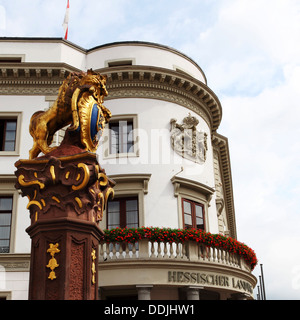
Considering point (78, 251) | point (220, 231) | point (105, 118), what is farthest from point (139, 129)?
point (78, 251)

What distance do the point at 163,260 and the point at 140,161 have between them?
15.9 ft

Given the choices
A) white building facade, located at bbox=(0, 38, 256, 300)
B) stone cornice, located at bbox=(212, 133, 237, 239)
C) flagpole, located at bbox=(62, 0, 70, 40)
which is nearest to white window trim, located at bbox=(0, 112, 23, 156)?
white building facade, located at bbox=(0, 38, 256, 300)

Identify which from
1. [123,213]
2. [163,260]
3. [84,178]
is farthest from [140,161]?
[84,178]

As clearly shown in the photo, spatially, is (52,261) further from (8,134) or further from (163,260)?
(8,134)

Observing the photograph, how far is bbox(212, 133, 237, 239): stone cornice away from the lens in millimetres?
27853

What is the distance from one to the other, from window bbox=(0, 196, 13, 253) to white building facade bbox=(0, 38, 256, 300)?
0.04 m

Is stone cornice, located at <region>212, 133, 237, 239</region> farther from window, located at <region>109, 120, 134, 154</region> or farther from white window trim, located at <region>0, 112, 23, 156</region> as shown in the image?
white window trim, located at <region>0, 112, 23, 156</region>

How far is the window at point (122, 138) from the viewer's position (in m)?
21.0

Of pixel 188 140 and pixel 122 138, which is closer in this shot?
pixel 122 138

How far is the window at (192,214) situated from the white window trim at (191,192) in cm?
19

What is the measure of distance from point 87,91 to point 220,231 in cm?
1760

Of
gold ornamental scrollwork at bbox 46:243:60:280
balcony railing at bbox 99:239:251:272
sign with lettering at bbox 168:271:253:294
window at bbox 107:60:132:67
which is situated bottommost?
gold ornamental scrollwork at bbox 46:243:60:280

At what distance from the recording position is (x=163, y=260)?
58.0 feet

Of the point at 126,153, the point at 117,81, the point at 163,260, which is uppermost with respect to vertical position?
the point at 117,81
